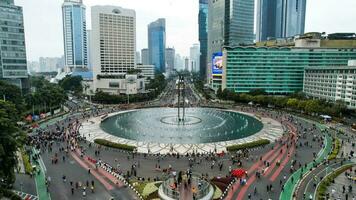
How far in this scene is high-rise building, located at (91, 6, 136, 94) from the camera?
17050 centimetres

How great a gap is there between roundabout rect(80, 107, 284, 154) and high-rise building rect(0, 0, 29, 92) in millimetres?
45411

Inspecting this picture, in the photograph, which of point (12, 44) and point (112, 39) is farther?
point (112, 39)

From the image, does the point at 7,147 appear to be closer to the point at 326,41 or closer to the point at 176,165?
the point at 176,165

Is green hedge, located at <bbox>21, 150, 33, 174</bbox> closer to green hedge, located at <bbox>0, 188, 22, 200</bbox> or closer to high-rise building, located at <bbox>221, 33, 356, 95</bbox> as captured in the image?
green hedge, located at <bbox>0, 188, 22, 200</bbox>

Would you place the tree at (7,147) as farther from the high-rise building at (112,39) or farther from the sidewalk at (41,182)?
the high-rise building at (112,39)

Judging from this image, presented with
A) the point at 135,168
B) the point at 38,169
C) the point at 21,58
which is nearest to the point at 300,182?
the point at 135,168

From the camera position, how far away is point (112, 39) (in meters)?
175

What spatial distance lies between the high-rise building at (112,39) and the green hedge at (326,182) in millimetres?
141149

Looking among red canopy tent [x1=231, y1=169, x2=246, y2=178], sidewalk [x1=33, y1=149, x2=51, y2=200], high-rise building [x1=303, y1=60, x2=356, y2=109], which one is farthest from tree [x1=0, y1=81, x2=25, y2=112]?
high-rise building [x1=303, y1=60, x2=356, y2=109]

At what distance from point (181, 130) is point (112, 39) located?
12074cm

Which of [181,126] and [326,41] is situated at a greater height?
[326,41]

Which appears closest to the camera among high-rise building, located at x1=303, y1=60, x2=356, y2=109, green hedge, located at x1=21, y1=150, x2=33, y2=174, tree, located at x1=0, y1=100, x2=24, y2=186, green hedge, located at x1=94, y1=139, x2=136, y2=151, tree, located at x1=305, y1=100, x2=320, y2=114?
tree, located at x1=0, y1=100, x2=24, y2=186

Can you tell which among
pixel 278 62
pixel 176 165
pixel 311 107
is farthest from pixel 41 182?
pixel 278 62

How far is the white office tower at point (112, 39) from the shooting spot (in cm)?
17050
